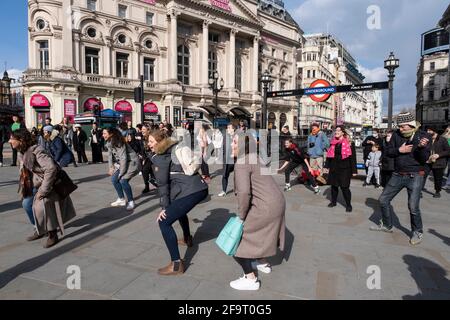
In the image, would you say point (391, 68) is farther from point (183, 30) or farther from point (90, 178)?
point (183, 30)

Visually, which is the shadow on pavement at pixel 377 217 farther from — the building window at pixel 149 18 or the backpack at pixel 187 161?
the building window at pixel 149 18

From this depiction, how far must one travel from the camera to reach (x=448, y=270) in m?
3.67

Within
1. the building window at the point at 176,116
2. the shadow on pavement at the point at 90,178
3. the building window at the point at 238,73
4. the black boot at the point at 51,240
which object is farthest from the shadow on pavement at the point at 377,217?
the building window at the point at 238,73

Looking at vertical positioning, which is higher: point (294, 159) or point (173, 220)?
point (294, 159)

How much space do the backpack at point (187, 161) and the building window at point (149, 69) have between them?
33.0m

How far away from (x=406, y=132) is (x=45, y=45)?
32.2 m

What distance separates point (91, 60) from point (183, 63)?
35.8 ft

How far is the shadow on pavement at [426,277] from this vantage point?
3084mm

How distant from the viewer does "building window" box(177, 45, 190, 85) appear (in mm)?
37050

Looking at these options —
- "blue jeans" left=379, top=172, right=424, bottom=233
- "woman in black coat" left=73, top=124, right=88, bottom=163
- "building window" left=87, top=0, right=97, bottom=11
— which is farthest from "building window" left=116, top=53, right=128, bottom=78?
"blue jeans" left=379, top=172, right=424, bottom=233

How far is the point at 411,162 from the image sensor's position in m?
4.51

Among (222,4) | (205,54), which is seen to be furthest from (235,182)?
(222,4)

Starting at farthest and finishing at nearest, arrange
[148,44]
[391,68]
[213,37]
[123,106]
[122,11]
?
[213,37], [148,44], [123,106], [122,11], [391,68]
